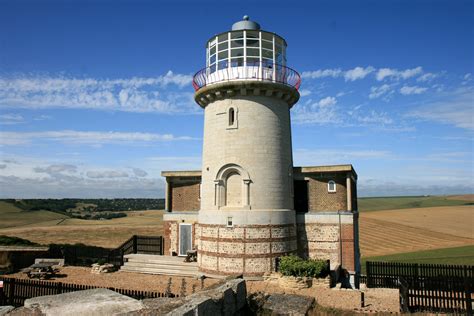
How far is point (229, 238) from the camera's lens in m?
16.9

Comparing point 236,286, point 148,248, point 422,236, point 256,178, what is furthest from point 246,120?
point 422,236

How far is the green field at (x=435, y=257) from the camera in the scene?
31.3 metres

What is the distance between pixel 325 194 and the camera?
19.0 meters

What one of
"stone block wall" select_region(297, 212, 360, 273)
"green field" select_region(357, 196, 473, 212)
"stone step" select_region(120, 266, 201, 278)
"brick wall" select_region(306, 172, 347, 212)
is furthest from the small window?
"green field" select_region(357, 196, 473, 212)

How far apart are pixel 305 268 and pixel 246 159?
5.72 m

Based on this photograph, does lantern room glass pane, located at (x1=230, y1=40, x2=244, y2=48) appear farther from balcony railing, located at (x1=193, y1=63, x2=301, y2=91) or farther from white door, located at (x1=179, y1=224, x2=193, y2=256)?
white door, located at (x1=179, y1=224, x2=193, y2=256)

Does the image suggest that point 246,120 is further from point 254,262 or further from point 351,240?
point 351,240

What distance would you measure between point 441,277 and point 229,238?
9034 millimetres

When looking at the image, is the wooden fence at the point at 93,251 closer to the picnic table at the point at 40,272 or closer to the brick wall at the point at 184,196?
the brick wall at the point at 184,196

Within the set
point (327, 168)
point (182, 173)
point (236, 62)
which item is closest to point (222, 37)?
point (236, 62)

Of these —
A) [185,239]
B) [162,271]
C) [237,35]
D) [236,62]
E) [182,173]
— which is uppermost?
[237,35]

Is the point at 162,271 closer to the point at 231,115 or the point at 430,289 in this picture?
the point at 231,115

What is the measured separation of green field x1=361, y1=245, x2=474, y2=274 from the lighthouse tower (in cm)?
1616

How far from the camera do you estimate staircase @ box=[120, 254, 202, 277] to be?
18859mm
